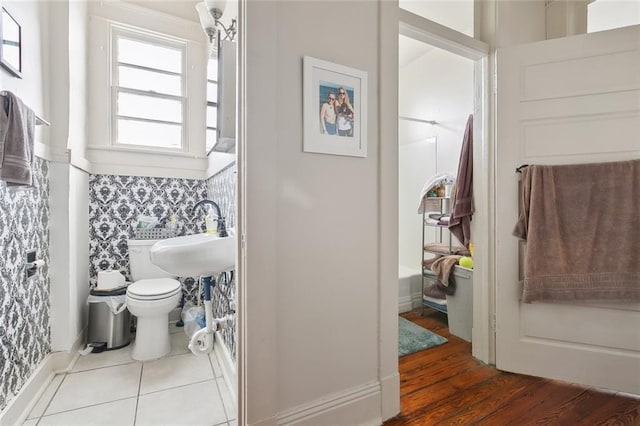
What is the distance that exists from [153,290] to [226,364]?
0.76 metres

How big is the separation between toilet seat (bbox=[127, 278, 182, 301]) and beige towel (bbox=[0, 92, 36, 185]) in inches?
39.0

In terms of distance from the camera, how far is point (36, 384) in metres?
1.55

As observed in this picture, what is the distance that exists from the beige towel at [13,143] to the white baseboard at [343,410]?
1.48 metres

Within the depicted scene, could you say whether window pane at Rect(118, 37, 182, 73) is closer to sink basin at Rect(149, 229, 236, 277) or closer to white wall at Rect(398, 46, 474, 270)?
sink basin at Rect(149, 229, 236, 277)

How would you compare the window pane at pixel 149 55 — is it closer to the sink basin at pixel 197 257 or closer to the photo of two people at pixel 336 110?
the sink basin at pixel 197 257

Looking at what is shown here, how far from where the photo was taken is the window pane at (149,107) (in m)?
2.63

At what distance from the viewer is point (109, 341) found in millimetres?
2086

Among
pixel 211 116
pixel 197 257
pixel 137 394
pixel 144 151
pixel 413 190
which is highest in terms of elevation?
pixel 211 116

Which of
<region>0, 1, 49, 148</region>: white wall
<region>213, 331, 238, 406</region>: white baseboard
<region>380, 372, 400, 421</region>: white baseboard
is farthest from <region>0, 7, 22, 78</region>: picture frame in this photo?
<region>380, 372, 400, 421</region>: white baseboard

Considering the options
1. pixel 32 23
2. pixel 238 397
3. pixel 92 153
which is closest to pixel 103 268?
pixel 92 153

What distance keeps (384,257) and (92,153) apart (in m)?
2.59

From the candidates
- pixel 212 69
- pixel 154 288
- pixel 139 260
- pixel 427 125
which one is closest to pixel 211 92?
pixel 212 69

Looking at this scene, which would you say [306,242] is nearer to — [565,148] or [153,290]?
[153,290]

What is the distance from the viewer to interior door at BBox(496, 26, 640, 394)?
1564 mm
